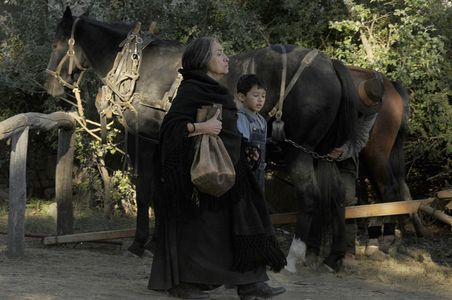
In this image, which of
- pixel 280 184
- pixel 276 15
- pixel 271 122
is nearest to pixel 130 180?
pixel 280 184

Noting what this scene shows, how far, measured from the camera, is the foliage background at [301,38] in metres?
8.85

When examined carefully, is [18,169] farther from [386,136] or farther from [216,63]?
[386,136]

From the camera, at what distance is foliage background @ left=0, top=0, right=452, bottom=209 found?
8.85 meters

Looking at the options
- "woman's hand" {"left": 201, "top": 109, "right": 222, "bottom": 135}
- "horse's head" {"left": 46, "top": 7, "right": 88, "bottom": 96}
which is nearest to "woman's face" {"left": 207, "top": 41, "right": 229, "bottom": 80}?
"woman's hand" {"left": 201, "top": 109, "right": 222, "bottom": 135}

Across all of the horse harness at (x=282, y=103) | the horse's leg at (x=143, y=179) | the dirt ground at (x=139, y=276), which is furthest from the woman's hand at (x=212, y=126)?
the horse's leg at (x=143, y=179)

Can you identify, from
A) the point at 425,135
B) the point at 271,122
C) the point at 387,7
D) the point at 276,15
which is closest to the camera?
the point at 271,122

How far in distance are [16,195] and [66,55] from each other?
1926 mm

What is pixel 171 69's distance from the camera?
7512mm

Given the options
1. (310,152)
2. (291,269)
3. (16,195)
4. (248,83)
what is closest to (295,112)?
(310,152)

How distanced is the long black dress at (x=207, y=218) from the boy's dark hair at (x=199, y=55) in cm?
6

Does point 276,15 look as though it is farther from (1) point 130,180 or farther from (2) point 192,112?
(2) point 192,112

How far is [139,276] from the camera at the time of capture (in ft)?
21.0

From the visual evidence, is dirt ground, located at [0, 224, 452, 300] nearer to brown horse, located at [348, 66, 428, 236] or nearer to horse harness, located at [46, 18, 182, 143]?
brown horse, located at [348, 66, 428, 236]

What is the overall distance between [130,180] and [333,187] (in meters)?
3.92
